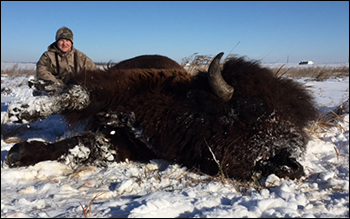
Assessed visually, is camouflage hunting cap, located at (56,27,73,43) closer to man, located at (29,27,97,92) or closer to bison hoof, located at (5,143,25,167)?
man, located at (29,27,97,92)

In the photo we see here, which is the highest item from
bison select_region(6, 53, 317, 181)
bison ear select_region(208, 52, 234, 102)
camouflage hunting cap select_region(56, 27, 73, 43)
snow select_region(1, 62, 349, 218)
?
camouflage hunting cap select_region(56, 27, 73, 43)

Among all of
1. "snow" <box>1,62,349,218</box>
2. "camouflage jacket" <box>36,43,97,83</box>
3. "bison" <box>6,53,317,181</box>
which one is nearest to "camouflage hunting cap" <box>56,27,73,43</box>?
"camouflage jacket" <box>36,43,97,83</box>

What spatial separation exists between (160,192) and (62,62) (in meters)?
4.54

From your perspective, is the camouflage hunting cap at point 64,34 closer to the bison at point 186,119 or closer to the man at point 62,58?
the man at point 62,58

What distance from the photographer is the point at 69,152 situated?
3.16 metres

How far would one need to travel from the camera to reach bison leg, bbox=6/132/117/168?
9.43 feet

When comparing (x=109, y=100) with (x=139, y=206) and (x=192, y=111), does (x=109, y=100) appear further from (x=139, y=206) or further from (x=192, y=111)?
(x=139, y=206)

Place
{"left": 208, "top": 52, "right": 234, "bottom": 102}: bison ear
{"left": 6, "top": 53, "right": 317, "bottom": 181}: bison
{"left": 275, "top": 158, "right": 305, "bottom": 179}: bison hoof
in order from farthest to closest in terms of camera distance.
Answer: {"left": 208, "top": 52, "right": 234, "bottom": 102}: bison ear, {"left": 6, "top": 53, "right": 317, "bottom": 181}: bison, {"left": 275, "top": 158, "right": 305, "bottom": 179}: bison hoof

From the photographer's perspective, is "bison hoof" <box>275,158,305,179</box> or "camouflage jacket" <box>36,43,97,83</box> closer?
"bison hoof" <box>275,158,305,179</box>

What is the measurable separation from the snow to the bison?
192 mm

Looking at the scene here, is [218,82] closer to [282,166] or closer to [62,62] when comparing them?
[282,166]

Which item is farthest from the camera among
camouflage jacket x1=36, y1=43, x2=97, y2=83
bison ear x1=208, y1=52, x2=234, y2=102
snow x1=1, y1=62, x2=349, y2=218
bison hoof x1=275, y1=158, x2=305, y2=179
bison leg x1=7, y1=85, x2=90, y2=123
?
camouflage jacket x1=36, y1=43, x2=97, y2=83

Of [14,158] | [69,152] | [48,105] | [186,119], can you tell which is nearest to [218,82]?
[186,119]

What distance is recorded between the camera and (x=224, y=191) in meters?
2.40
